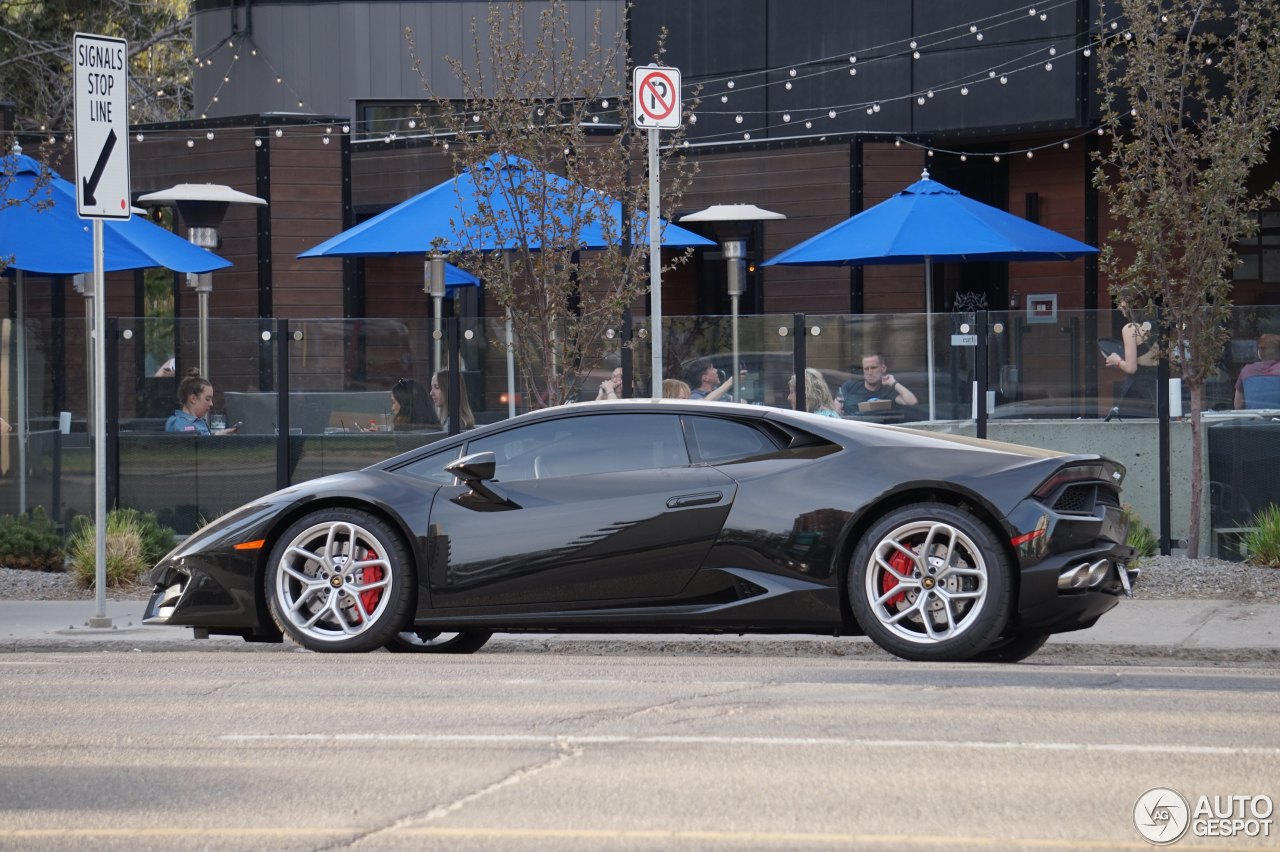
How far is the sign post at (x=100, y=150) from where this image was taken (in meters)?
10.5

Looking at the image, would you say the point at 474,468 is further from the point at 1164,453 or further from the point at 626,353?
the point at 1164,453

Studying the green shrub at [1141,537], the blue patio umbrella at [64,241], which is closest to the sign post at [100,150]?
the blue patio umbrella at [64,241]

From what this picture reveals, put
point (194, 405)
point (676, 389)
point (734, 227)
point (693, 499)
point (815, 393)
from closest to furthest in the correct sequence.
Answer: point (693, 499) → point (676, 389) → point (815, 393) → point (194, 405) → point (734, 227)

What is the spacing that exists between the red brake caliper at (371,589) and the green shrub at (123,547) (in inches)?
160

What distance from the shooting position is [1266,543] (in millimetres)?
12375

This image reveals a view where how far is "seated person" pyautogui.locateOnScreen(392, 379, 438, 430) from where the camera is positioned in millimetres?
14797

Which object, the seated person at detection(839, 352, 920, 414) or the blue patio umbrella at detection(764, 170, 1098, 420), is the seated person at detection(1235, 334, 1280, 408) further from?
the blue patio umbrella at detection(764, 170, 1098, 420)

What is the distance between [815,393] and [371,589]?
6.11m

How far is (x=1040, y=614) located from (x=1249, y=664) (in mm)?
1831

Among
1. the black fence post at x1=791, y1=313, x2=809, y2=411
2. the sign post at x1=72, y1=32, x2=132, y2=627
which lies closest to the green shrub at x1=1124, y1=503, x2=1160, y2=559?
the black fence post at x1=791, y1=313, x2=809, y2=411

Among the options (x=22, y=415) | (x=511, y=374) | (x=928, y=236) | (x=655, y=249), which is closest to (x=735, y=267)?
(x=928, y=236)

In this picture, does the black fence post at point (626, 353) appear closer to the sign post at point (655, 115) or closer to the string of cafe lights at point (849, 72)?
the sign post at point (655, 115)

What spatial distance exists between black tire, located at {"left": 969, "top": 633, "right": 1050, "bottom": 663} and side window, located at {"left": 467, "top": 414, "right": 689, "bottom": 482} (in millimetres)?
1825

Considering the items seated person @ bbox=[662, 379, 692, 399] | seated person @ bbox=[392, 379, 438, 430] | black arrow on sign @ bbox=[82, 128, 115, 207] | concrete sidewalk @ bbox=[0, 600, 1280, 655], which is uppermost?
black arrow on sign @ bbox=[82, 128, 115, 207]
